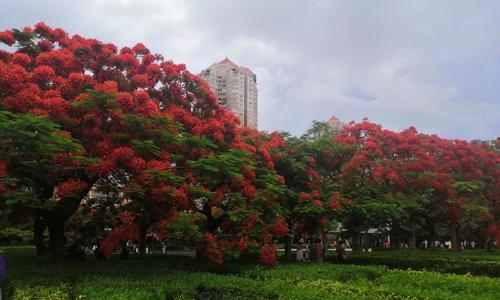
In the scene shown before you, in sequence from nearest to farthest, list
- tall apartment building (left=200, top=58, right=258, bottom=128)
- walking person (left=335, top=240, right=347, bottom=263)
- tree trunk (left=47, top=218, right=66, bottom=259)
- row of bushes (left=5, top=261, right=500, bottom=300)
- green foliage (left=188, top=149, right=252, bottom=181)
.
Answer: row of bushes (left=5, top=261, right=500, bottom=300) → green foliage (left=188, top=149, right=252, bottom=181) → tree trunk (left=47, top=218, right=66, bottom=259) → walking person (left=335, top=240, right=347, bottom=263) → tall apartment building (left=200, top=58, right=258, bottom=128)

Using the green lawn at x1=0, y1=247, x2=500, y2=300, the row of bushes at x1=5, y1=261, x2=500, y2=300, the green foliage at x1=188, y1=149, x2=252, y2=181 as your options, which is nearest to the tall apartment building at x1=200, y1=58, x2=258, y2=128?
the green foliage at x1=188, y1=149, x2=252, y2=181

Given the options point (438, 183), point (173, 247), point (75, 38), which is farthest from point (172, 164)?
point (173, 247)

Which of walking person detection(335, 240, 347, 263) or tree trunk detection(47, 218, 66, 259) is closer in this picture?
tree trunk detection(47, 218, 66, 259)

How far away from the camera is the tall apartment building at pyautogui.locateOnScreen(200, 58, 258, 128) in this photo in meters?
35.1

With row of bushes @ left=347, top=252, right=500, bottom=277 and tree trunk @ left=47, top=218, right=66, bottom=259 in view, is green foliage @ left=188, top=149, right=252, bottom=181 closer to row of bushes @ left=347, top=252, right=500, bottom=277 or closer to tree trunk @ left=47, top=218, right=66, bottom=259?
tree trunk @ left=47, top=218, right=66, bottom=259

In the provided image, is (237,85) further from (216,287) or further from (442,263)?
(216,287)

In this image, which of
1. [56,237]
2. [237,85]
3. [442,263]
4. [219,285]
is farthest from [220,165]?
[237,85]

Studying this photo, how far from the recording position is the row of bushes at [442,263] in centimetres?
1698

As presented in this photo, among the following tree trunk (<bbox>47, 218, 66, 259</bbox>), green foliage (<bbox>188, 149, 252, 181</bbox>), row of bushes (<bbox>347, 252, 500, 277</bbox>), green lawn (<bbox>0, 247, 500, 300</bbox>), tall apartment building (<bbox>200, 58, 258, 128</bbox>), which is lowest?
row of bushes (<bbox>347, 252, 500, 277</bbox>)

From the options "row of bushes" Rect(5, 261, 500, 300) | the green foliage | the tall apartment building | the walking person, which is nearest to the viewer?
"row of bushes" Rect(5, 261, 500, 300)

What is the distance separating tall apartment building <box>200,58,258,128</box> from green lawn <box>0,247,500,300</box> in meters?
23.0

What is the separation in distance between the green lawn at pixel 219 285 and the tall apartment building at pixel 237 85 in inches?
907

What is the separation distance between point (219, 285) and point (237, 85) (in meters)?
29.3

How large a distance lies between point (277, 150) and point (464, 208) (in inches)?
373
